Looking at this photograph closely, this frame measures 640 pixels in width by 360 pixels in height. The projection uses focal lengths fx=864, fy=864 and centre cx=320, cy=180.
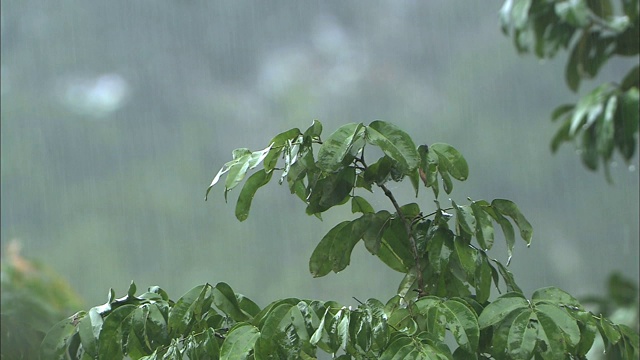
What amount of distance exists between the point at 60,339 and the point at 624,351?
1.88ft

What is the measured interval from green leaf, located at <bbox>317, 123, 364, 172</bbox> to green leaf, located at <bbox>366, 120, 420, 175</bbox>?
14 mm

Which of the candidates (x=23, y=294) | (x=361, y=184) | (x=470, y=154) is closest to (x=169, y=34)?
(x=470, y=154)

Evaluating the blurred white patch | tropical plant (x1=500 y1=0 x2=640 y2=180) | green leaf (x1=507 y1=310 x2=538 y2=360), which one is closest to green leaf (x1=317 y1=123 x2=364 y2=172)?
green leaf (x1=507 y1=310 x2=538 y2=360)

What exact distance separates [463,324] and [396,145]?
0.59ft

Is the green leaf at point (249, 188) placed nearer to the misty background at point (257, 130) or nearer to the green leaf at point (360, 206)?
the green leaf at point (360, 206)

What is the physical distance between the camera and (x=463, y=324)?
29.8 inches

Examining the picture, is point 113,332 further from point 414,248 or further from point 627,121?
point 627,121

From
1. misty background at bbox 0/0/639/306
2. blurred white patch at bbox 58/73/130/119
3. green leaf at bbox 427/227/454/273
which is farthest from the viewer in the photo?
blurred white patch at bbox 58/73/130/119

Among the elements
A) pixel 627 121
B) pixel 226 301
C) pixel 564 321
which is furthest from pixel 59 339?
pixel 627 121

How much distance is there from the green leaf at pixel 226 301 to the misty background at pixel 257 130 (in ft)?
4.89

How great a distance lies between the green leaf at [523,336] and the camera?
29.2 inches

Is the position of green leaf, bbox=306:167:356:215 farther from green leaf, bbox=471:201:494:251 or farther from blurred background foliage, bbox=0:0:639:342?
blurred background foliage, bbox=0:0:639:342

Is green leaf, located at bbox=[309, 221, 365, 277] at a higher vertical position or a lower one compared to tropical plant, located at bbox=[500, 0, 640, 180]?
lower

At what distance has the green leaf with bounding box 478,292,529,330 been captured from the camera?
0.77 m
